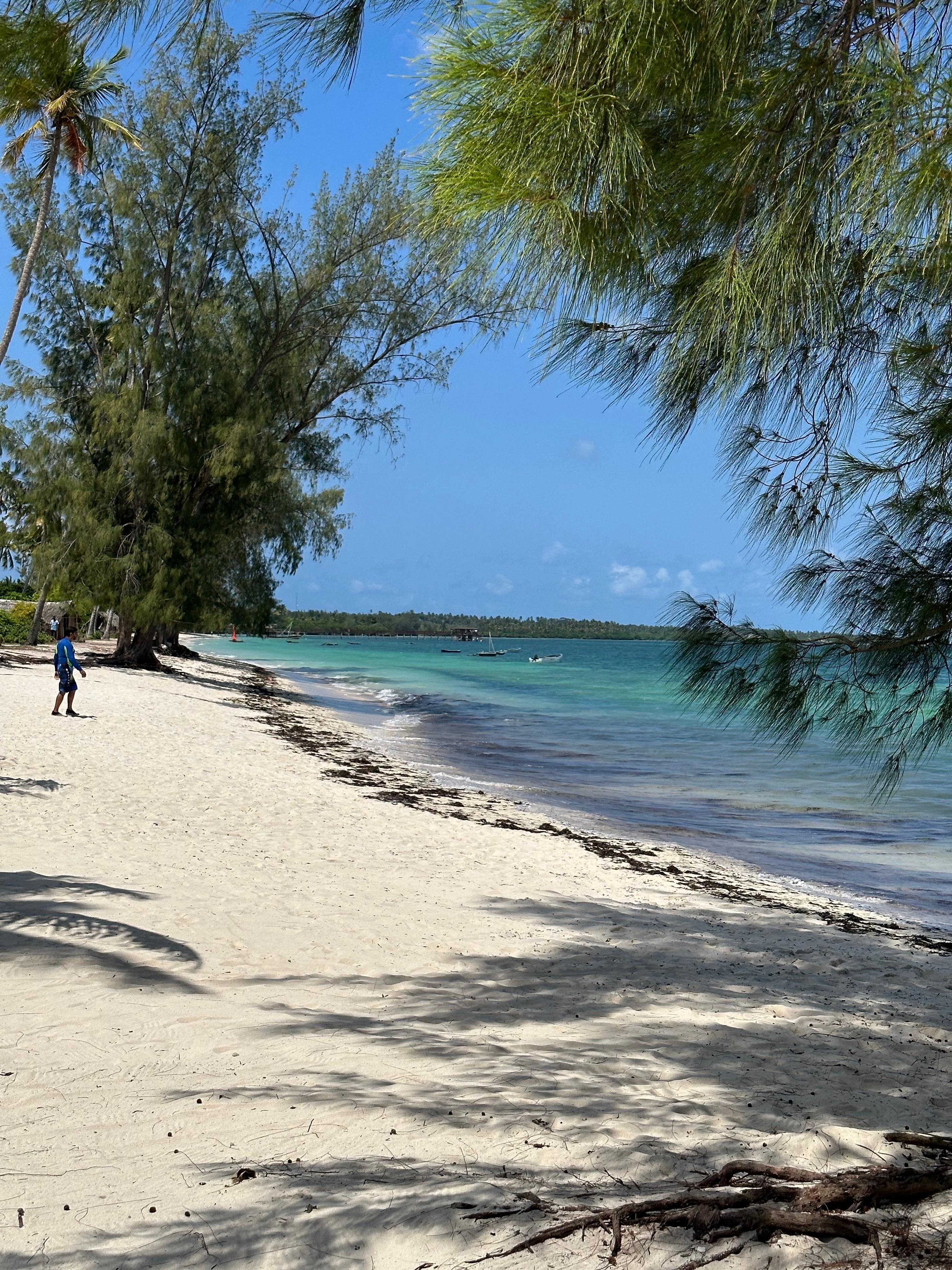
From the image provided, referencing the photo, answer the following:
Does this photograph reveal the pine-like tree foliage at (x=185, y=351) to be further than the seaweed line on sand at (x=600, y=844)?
Yes

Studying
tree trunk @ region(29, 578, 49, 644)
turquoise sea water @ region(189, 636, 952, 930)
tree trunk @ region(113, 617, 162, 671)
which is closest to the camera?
turquoise sea water @ region(189, 636, 952, 930)

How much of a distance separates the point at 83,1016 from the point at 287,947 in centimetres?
154

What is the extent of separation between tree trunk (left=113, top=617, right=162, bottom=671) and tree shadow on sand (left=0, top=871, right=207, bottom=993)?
65.9 feet

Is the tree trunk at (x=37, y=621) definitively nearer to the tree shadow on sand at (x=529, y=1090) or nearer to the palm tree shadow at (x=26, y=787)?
the palm tree shadow at (x=26, y=787)

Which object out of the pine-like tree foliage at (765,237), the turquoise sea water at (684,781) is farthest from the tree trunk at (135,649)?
the pine-like tree foliage at (765,237)

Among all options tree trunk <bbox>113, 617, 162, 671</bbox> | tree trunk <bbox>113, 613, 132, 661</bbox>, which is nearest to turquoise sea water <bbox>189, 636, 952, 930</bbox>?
tree trunk <bbox>113, 617, 162, 671</bbox>

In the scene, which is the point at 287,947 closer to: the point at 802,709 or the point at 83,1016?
the point at 83,1016

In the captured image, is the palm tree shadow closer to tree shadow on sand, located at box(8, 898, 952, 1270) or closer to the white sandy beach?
the white sandy beach

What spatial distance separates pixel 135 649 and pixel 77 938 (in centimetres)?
2158

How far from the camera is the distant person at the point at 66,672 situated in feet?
44.1

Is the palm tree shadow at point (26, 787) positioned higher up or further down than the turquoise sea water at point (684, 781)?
higher up

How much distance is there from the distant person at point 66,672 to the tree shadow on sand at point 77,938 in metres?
7.89

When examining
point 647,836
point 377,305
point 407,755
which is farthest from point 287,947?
point 377,305

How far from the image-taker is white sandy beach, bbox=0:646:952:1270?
269cm
